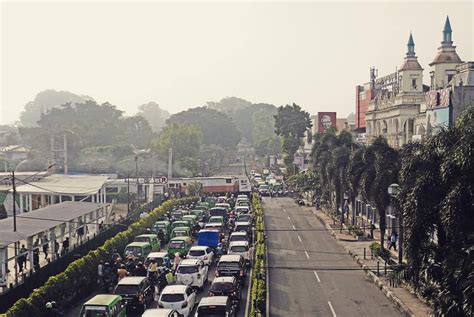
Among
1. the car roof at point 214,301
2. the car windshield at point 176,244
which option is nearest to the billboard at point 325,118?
the car windshield at point 176,244

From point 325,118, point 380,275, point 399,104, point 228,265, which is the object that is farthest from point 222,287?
point 325,118

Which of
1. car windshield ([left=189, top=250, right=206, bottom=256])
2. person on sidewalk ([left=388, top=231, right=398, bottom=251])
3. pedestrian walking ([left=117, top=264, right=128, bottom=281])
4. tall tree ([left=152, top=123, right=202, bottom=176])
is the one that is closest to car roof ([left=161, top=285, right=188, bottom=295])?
pedestrian walking ([left=117, top=264, right=128, bottom=281])

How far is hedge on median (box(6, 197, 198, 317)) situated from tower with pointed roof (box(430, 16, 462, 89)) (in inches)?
1316

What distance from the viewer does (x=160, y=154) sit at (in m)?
→ 106

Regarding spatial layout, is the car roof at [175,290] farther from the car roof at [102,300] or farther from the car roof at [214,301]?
the car roof at [102,300]

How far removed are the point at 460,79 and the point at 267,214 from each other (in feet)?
74.1

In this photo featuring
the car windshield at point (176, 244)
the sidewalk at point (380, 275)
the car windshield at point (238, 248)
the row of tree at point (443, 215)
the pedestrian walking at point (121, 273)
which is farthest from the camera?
the car windshield at point (176, 244)

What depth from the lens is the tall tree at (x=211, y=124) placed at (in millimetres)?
165375

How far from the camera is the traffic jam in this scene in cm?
2195

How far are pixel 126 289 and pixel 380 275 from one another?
13889 millimetres

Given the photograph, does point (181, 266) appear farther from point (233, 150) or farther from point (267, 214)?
point (233, 150)

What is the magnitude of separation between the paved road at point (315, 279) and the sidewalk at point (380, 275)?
1.14 ft

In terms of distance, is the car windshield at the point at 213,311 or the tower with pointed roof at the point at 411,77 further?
the tower with pointed roof at the point at 411,77

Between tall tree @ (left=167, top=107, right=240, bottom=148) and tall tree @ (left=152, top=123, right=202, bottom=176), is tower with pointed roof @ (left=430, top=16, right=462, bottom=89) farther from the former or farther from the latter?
tall tree @ (left=167, top=107, right=240, bottom=148)
